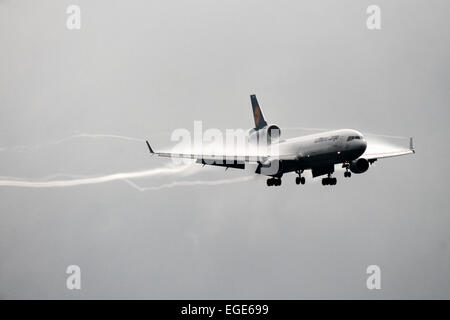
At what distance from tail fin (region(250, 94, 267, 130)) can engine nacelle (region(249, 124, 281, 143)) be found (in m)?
3.67

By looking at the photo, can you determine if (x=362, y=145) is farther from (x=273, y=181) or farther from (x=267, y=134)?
(x=267, y=134)

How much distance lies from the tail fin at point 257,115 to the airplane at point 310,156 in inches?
393

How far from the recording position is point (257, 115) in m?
168

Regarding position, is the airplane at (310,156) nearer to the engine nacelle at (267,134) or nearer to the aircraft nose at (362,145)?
the aircraft nose at (362,145)

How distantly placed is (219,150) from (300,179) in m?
14.3

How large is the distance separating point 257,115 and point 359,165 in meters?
27.7

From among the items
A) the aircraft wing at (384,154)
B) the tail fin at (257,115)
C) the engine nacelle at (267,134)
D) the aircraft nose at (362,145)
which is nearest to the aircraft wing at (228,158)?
the engine nacelle at (267,134)

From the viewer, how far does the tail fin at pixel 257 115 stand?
6539 inches

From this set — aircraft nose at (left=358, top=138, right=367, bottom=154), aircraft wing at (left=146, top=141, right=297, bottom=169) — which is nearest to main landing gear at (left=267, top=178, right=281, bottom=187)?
aircraft wing at (left=146, top=141, right=297, bottom=169)

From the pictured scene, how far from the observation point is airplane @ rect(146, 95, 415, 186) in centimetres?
14088

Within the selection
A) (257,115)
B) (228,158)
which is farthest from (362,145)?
(257,115)
